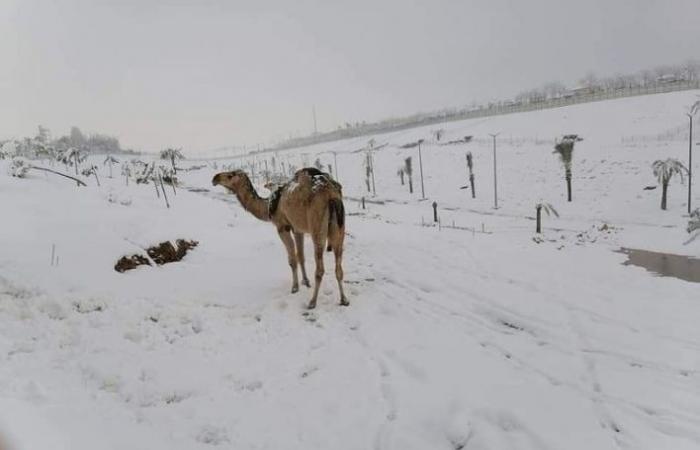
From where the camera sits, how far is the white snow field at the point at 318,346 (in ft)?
12.4

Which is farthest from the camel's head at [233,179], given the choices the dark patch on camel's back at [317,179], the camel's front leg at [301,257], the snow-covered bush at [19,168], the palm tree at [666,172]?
the palm tree at [666,172]

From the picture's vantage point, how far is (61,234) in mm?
7500

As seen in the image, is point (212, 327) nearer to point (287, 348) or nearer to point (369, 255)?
point (287, 348)

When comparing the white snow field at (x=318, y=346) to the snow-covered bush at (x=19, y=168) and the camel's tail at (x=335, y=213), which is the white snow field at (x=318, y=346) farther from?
the snow-covered bush at (x=19, y=168)

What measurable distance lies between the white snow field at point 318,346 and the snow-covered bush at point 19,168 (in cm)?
198

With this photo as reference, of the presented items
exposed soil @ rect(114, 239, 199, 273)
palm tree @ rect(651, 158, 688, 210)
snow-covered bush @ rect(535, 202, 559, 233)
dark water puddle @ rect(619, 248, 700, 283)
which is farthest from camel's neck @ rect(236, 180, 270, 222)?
palm tree @ rect(651, 158, 688, 210)

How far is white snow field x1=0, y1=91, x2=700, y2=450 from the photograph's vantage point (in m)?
3.79

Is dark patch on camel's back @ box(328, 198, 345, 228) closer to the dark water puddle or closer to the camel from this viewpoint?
the camel

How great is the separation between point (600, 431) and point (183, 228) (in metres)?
9.57

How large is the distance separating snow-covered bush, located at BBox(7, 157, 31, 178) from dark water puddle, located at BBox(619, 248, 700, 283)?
20992 millimetres

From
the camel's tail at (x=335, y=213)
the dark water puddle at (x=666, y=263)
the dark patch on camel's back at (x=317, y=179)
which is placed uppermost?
the dark patch on camel's back at (x=317, y=179)

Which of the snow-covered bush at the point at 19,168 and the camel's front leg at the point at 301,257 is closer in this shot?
the camel's front leg at the point at 301,257

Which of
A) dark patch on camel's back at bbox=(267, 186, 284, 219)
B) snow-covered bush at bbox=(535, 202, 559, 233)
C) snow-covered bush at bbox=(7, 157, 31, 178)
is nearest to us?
dark patch on camel's back at bbox=(267, 186, 284, 219)

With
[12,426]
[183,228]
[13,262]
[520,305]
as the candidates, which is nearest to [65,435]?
[12,426]
